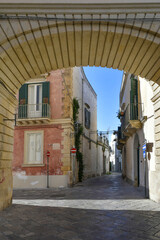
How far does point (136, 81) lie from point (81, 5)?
7574mm

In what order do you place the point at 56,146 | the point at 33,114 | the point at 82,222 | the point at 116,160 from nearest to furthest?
1. the point at 82,222
2. the point at 56,146
3. the point at 33,114
4. the point at 116,160

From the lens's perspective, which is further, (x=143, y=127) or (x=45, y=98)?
(x=45, y=98)

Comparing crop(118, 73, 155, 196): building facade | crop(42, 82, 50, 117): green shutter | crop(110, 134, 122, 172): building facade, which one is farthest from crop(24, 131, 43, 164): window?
crop(110, 134, 122, 172): building facade

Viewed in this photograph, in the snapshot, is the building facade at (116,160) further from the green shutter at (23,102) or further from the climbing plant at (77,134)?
the green shutter at (23,102)

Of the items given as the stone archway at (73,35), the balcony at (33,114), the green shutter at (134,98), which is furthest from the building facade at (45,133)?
the stone archway at (73,35)

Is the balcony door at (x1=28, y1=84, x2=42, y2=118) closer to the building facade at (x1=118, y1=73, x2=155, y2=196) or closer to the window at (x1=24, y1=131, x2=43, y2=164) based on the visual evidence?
the window at (x1=24, y1=131, x2=43, y2=164)

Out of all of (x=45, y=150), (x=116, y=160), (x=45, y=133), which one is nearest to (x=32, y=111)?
(x=45, y=133)

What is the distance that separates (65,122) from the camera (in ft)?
50.6

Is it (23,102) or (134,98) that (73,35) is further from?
(23,102)

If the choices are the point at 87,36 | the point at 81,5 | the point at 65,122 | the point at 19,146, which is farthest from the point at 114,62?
the point at 19,146

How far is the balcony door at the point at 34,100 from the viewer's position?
15688 millimetres

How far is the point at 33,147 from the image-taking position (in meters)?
15.8

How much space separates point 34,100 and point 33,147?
2916 mm

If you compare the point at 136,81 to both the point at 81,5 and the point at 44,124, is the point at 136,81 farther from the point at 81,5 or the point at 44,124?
the point at 81,5
